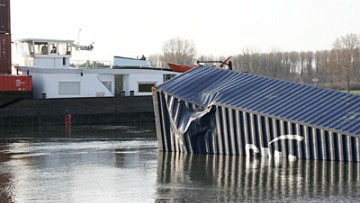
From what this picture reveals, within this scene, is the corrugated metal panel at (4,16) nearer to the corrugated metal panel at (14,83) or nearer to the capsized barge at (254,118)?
the corrugated metal panel at (14,83)

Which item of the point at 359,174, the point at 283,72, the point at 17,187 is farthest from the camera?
the point at 283,72

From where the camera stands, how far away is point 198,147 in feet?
76.6

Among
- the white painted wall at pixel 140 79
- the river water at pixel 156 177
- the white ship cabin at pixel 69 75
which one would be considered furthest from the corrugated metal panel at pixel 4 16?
the river water at pixel 156 177

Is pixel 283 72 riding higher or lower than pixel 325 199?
higher

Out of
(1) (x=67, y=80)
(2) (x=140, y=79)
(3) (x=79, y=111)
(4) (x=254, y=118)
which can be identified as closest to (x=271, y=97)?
(4) (x=254, y=118)

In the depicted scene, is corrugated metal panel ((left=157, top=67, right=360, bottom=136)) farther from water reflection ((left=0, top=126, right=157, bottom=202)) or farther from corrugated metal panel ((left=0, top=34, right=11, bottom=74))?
corrugated metal panel ((left=0, top=34, right=11, bottom=74))

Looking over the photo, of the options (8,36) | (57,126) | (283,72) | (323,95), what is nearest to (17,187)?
(323,95)

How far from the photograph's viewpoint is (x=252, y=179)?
58.3 feet

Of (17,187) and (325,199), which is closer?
(325,199)

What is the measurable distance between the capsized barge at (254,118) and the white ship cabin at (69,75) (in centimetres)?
1757

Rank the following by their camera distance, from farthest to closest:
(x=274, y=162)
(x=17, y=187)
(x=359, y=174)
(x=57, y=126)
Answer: (x=57, y=126)
(x=274, y=162)
(x=359, y=174)
(x=17, y=187)

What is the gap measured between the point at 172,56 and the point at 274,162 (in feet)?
292

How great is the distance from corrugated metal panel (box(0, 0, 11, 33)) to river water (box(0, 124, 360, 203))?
16.3 m

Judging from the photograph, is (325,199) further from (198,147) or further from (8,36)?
(8,36)
